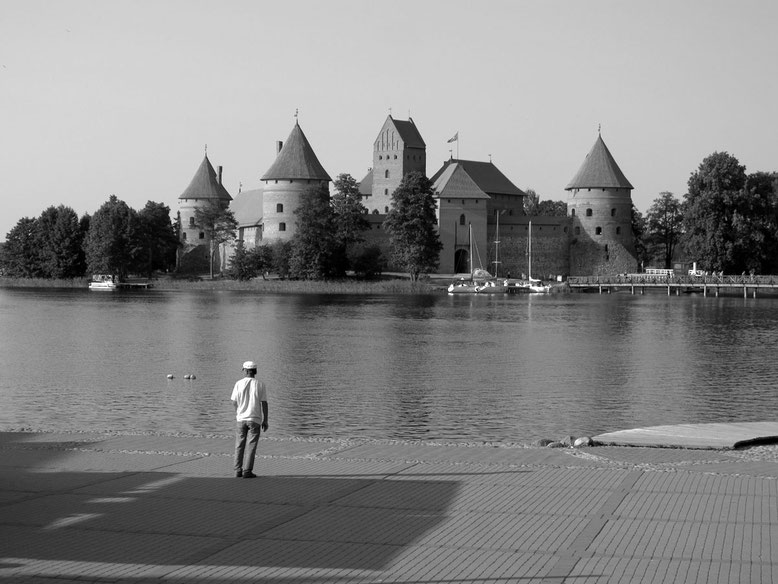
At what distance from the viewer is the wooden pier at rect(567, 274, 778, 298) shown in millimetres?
61812

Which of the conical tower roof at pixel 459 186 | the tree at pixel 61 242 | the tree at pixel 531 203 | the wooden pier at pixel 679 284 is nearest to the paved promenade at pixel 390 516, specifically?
the wooden pier at pixel 679 284

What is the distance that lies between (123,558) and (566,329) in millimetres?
32587

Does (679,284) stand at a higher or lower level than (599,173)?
lower

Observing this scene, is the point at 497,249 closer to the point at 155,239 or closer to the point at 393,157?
the point at 393,157

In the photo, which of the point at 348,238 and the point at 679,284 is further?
the point at 348,238

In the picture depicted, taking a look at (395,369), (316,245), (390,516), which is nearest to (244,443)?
(390,516)

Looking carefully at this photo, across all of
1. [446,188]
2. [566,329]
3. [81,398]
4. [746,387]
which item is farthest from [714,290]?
[81,398]

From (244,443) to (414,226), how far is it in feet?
186

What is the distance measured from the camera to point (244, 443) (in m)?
9.06

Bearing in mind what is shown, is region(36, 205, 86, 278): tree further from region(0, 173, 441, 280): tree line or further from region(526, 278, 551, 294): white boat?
region(526, 278, 551, 294): white boat

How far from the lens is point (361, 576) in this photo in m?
6.05

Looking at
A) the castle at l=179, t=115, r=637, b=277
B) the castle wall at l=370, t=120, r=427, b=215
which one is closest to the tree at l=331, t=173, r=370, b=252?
the castle at l=179, t=115, r=637, b=277

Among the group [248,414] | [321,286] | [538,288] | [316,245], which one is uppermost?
[316,245]

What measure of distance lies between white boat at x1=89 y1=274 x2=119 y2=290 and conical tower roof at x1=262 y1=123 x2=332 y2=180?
13.0 meters
